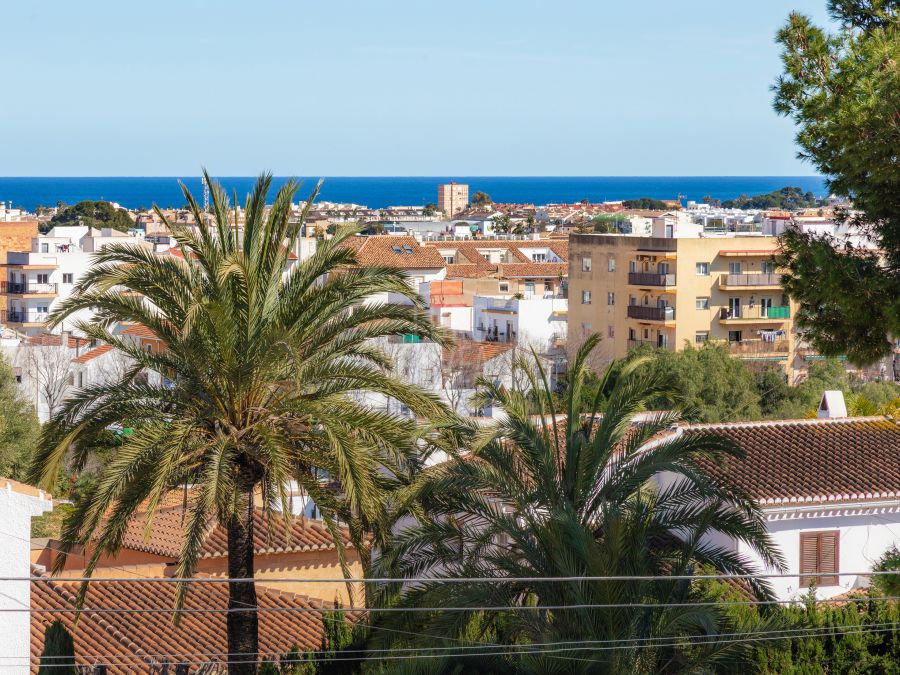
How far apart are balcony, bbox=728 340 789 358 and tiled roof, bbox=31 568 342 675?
161 ft

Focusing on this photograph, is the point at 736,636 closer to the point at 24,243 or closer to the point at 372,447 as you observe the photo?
the point at 372,447

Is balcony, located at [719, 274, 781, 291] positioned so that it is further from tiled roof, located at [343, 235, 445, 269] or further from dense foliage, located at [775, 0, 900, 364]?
dense foliage, located at [775, 0, 900, 364]

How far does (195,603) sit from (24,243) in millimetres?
83358

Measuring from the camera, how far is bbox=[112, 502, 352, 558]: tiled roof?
22.8 metres

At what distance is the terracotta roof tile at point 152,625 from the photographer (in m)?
19.4

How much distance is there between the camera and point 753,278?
6856 centimetres

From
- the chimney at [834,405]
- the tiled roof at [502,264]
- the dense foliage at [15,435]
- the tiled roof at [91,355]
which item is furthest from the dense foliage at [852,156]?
the tiled roof at [502,264]

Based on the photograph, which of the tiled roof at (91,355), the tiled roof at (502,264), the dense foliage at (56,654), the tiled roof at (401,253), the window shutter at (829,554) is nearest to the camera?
the dense foliage at (56,654)

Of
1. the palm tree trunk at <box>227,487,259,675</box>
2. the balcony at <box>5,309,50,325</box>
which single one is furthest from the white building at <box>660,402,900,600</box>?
the balcony at <box>5,309,50,325</box>

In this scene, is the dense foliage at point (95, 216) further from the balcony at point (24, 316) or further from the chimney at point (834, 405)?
the chimney at point (834, 405)

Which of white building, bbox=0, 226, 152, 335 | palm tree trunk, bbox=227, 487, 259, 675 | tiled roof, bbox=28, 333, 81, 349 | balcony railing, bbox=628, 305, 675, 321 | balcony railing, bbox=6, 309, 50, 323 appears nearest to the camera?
palm tree trunk, bbox=227, 487, 259, 675

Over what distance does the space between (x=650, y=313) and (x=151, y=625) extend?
5136 centimetres

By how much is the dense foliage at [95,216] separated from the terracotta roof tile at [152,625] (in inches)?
4897

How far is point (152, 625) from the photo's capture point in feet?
66.6
